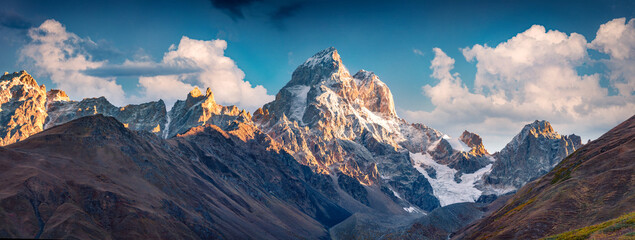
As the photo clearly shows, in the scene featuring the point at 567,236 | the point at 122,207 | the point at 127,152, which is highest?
the point at 127,152

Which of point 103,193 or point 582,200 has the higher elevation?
point 103,193

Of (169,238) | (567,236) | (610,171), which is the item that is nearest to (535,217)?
(610,171)

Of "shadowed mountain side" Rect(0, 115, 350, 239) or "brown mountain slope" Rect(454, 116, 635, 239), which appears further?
"shadowed mountain side" Rect(0, 115, 350, 239)

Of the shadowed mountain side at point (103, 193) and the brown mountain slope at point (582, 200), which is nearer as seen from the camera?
the brown mountain slope at point (582, 200)

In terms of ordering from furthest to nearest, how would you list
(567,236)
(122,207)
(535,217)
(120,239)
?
(122,207), (120,239), (535,217), (567,236)

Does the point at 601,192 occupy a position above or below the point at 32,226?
above

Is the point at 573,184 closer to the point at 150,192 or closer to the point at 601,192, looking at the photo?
the point at 601,192

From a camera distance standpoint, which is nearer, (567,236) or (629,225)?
(629,225)

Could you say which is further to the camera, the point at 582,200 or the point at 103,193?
the point at 103,193

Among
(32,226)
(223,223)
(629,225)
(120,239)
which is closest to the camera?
(629,225)
